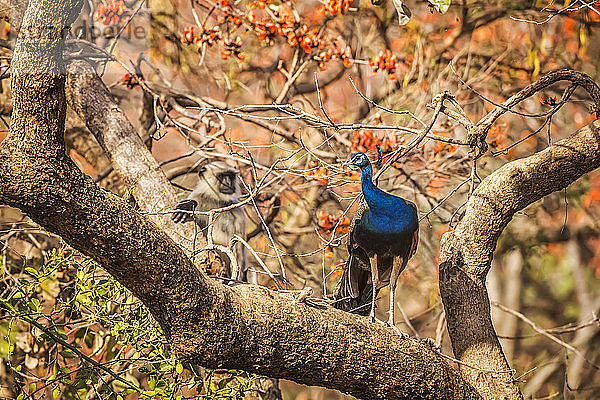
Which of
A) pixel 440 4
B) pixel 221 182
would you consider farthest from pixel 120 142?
pixel 440 4

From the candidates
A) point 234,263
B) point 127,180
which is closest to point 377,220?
point 234,263

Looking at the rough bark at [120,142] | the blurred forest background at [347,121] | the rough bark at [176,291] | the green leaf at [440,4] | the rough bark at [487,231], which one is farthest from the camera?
the blurred forest background at [347,121]

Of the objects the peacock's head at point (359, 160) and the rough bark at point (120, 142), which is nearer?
the peacock's head at point (359, 160)

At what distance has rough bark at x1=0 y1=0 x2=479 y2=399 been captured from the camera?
1.15 meters

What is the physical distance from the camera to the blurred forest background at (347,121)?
9.70 feet

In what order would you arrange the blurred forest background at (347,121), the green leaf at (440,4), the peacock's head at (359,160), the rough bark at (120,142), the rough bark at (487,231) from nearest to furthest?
1. the green leaf at (440,4)
2. the peacock's head at (359,160)
3. the rough bark at (487,231)
4. the rough bark at (120,142)
5. the blurred forest background at (347,121)

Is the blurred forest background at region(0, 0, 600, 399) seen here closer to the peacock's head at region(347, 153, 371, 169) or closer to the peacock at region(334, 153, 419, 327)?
the peacock at region(334, 153, 419, 327)

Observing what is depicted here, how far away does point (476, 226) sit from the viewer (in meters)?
2.04

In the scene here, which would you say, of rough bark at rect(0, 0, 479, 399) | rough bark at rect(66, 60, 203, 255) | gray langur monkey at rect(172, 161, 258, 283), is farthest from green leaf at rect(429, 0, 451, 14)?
gray langur monkey at rect(172, 161, 258, 283)

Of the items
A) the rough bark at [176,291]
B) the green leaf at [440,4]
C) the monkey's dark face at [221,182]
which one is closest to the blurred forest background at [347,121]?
the monkey's dark face at [221,182]

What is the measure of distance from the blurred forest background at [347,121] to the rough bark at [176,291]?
4.09 feet

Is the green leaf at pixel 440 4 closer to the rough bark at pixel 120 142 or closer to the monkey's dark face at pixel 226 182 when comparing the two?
the rough bark at pixel 120 142

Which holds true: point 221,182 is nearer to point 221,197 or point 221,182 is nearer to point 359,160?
point 221,197

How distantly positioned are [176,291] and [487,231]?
3.61 ft
